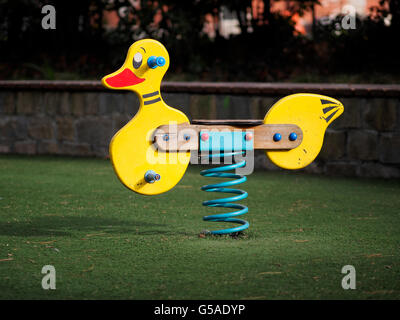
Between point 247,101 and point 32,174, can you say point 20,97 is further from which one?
point 247,101

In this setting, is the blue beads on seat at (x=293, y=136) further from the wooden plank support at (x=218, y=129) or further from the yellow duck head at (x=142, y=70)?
the yellow duck head at (x=142, y=70)

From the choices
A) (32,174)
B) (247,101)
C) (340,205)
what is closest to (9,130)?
(32,174)

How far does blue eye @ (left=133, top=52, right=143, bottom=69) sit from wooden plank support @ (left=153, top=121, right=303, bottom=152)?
453mm

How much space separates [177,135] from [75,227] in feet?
3.90

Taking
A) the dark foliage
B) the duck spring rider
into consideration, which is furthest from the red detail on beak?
the dark foliage

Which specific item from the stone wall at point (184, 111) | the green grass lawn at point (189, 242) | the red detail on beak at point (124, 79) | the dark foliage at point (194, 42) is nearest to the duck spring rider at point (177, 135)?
the red detail on beak at point (124, 79)

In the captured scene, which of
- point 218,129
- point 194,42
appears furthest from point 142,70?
point 194,42

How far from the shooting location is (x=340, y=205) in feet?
21.3

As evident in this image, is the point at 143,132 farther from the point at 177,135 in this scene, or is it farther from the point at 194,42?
the point at 194,42

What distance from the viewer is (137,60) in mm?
4680

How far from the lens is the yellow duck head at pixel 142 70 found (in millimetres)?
4656

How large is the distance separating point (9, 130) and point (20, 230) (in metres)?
5.42

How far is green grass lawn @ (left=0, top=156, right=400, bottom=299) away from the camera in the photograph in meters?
3.72

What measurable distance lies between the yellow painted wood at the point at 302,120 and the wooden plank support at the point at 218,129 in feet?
0.16
